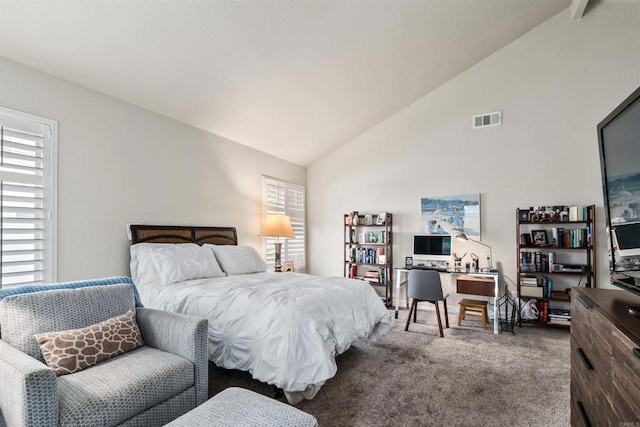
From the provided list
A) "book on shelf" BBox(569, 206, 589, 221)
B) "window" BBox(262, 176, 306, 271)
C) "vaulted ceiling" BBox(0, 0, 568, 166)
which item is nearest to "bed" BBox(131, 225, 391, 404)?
"window" BBox(262, 176, 306, 271)

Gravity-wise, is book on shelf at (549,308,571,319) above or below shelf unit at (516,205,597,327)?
below

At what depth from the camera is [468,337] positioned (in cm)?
369

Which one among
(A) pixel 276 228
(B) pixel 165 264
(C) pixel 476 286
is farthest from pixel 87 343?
(C) pixel 476 286

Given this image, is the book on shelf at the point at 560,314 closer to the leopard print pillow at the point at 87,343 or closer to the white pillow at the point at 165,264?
the white pillow at the point at 165,264

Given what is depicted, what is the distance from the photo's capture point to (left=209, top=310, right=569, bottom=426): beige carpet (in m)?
2.08

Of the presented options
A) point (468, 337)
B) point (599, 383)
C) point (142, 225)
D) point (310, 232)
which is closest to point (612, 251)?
point (599, 383)

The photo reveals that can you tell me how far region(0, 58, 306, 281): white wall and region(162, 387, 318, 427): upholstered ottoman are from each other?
2234 mm

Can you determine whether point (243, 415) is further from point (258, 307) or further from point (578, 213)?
point (578, 213)

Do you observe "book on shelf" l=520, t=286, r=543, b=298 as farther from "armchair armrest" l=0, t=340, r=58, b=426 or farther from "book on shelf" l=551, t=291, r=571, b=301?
"armchair armrest" l=0, t=340, r=58, b=426

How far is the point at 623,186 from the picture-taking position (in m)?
1.40

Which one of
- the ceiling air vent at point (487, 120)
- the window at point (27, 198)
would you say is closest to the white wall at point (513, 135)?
the ceiling air vent at point (487, 120)

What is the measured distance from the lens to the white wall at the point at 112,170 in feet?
9.10

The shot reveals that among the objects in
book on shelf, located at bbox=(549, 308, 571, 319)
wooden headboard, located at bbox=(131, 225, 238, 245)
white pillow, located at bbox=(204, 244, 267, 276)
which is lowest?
book on shelf, located at bbox=(549, 308, 571, 319)

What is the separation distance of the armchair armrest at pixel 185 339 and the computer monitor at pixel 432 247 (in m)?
3.66
